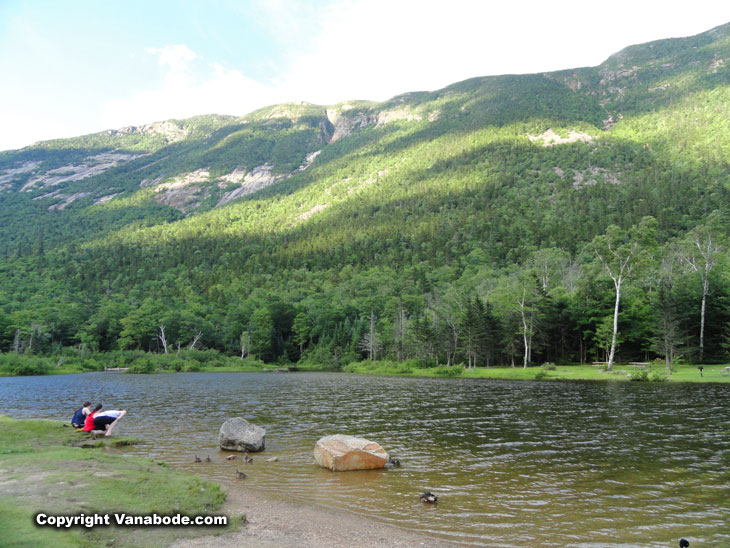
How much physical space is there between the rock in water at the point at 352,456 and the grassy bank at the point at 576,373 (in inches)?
1880

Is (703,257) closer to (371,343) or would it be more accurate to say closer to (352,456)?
(371,343)

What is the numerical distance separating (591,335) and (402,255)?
298ft

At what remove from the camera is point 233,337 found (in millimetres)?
124375

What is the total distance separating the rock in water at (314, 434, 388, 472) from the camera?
54.3 feet

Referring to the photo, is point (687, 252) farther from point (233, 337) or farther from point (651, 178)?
point (233, 337)

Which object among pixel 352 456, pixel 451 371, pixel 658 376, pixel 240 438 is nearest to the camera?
pixel 352 456


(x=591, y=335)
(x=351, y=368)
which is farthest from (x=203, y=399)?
(x=591, y=335)

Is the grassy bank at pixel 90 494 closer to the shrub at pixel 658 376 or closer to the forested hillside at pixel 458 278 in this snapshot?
the shrub at pixel 658 376

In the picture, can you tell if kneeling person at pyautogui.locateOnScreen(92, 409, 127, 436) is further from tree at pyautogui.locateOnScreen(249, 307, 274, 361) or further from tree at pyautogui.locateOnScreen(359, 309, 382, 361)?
tree at pyautogui.locateOnScreen(249, 307, 274, 361)

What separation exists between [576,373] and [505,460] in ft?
159

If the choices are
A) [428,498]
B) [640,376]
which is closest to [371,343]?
[640,376]

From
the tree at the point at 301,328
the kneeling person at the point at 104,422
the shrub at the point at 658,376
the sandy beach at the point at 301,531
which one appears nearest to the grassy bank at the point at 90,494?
the sandy beach at the point at 301,531

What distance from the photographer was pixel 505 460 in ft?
58.2

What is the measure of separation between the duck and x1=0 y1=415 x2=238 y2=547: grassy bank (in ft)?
20.1
